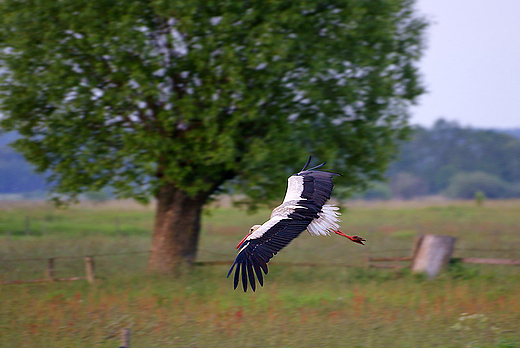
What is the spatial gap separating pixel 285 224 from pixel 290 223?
9 centimetres

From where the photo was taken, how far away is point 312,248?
19.4 metres

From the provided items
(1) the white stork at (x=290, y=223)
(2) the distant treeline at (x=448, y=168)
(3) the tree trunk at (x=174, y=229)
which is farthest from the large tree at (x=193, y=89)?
(2) the distant treeline at (x=448, y=168)

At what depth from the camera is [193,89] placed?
37.2ft

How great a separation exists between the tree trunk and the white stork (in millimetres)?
6713

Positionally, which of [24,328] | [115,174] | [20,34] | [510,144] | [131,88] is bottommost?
[24,328]

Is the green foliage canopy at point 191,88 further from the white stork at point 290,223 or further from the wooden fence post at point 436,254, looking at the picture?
the white stork at point 290,223

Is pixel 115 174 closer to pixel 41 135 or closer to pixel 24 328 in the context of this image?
pixel 41 135

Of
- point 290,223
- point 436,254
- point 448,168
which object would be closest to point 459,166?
point 448,168

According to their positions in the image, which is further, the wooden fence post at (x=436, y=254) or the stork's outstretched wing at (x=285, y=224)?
the wooden fence post at (x=436, y=254)

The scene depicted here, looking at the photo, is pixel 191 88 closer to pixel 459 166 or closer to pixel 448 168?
pixel 448 168

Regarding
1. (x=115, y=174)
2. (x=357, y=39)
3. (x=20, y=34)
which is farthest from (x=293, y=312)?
(x=20, y=34)

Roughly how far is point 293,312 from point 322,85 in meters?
5.20

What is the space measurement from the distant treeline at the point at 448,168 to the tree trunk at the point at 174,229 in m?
58.3

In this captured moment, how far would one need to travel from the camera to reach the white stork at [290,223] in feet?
16.8
